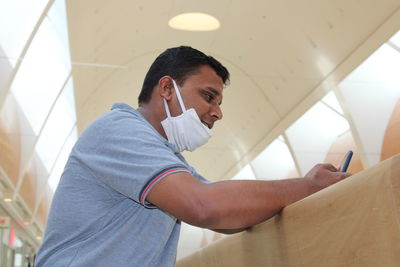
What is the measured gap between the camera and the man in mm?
1924

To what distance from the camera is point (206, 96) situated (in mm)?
2652

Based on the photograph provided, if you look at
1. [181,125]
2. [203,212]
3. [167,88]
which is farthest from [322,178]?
[167,88]

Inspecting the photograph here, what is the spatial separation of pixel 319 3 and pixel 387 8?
138 centimetres

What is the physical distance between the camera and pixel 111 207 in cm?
216

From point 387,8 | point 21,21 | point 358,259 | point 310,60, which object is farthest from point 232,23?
point 358,259

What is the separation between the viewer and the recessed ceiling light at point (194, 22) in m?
→ 15.6

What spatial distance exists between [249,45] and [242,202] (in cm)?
1475


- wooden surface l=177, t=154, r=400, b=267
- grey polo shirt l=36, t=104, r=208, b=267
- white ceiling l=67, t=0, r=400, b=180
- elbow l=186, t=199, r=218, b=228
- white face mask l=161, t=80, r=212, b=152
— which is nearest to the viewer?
wooden surface l=177, t=154, r=400, b=267

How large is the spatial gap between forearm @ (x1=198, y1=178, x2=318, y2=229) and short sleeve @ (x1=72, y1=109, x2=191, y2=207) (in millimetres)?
132

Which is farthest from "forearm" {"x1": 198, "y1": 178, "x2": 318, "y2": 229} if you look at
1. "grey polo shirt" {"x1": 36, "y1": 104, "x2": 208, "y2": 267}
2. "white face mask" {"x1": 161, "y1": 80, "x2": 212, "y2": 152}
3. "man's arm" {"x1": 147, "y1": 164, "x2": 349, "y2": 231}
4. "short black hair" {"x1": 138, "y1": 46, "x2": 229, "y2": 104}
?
"short black hair" {"x1": 138, "y1": 46, "x2": 229, "y2": 104}

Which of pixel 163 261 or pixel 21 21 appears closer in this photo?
pixel 163 261

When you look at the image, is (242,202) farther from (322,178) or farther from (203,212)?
(322,178)

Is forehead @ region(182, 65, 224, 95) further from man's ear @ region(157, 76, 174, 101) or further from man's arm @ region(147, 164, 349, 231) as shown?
man's arm @ region(147, 164, 349, 231)

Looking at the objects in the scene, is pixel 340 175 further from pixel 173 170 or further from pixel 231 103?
pixel 231 103
